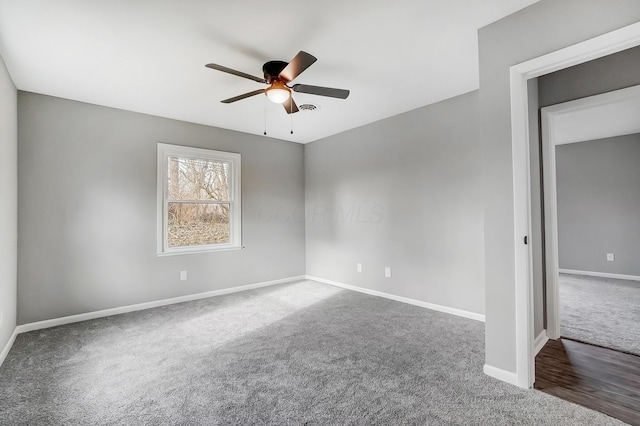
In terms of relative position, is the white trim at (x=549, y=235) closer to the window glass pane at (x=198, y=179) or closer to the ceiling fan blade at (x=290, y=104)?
the ceiling fan blade at (x=290, y=104)

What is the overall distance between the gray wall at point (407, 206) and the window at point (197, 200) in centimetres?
144

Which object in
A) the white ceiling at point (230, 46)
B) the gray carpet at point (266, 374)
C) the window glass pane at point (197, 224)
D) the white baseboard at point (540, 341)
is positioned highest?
the white ceiling at point (230, 46)

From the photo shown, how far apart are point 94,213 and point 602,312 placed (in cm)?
602

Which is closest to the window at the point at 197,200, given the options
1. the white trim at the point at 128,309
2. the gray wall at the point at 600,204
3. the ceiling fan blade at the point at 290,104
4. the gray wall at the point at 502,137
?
the white trim at the point at 128,309

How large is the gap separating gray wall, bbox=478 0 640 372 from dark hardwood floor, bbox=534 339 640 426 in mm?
377

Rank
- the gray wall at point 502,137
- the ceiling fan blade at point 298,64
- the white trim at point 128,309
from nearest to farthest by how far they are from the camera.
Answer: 1. the gray wall at point 502,137
2. the ceiling fan blade at point 298,64
3. the white trim at point 128,309

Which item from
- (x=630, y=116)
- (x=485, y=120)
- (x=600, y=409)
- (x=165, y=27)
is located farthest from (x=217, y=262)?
(x=630, y=116)

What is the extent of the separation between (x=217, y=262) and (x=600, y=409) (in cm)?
421

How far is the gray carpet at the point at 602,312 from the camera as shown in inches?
111

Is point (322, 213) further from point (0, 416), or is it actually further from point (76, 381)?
point (0, 416)

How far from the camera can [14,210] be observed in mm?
3047

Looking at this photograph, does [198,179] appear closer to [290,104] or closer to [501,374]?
[290,104]

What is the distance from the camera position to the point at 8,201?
2.79 m

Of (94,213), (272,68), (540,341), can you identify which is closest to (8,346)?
(94,213)
